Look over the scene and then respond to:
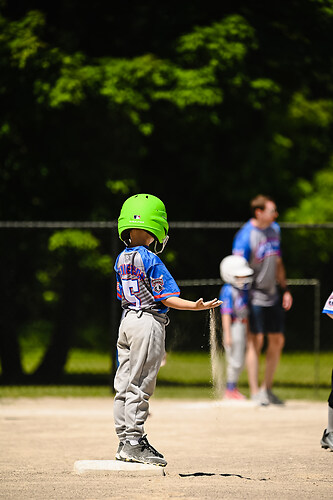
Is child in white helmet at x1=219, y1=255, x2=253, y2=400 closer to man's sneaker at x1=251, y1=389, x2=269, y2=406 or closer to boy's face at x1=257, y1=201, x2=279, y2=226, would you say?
man's sneaker at x1=251, y1=389, x2=269, y2=406

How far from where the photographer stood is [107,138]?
43.0ft

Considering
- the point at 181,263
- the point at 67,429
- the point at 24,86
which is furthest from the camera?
the point at 181,263

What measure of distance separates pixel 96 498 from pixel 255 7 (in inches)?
350

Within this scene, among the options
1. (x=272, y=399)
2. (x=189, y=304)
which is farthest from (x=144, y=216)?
(x=272, y=399)

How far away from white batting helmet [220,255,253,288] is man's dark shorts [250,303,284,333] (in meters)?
0.43

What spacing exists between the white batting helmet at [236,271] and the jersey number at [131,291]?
429 cm

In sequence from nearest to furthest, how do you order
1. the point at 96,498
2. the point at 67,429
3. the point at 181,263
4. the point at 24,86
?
the point at 96,498 → the point at 67,429 → the point at 24,86 → the point at 181,263

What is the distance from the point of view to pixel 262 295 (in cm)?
1124

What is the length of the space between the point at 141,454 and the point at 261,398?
4664 mm

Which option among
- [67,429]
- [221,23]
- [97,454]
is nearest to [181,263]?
[221,23]

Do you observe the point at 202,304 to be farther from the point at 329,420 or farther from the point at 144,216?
the point at 329,420

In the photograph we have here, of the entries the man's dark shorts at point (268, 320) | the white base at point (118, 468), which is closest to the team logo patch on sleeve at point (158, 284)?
the white base at point (118, 468)

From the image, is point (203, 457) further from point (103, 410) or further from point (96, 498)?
point (103, 410)

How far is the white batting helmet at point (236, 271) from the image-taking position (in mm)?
10820
